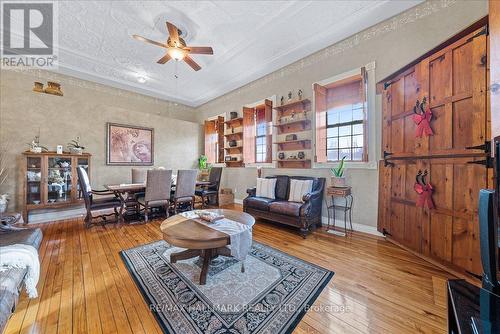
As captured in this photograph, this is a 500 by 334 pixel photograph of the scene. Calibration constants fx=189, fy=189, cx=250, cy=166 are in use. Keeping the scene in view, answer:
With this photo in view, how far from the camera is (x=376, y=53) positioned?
10.2ft

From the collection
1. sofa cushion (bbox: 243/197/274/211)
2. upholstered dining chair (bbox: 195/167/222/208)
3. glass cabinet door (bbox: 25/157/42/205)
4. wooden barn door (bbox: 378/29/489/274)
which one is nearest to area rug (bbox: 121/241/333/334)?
sofa cushion (bbox: 243/197/274/211)

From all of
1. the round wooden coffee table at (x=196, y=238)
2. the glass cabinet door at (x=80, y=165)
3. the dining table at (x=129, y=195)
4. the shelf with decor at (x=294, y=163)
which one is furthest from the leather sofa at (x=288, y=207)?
the glass cabinet door at (x=80, y=165)

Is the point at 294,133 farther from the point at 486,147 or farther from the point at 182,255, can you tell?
the point at 182,255

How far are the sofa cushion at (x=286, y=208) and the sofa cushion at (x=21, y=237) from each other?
2918mm

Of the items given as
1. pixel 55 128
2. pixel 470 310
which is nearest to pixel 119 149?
pixel 55 128

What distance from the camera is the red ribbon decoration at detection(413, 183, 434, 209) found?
221 centimetres

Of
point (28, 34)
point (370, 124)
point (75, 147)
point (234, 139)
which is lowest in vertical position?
point (75, 147)

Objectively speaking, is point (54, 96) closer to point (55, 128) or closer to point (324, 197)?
point (55, 128)

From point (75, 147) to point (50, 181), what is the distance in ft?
2.75

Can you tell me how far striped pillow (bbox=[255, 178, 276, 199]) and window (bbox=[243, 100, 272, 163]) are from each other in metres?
1.05

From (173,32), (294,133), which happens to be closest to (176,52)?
(173,32)

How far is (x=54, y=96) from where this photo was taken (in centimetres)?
416

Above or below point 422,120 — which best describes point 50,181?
below

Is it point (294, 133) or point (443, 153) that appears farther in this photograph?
point (294, 133)
